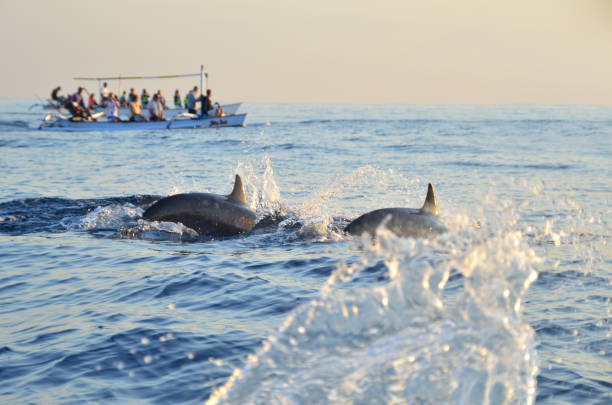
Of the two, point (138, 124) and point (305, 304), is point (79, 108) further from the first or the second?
point (305, 304)

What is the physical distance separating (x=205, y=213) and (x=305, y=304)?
5.71 m

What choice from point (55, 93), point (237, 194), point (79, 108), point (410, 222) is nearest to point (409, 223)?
point (410, 222)

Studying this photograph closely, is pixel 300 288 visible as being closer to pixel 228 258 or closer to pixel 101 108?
pixel 228 258

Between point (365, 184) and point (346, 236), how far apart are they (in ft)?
22.5

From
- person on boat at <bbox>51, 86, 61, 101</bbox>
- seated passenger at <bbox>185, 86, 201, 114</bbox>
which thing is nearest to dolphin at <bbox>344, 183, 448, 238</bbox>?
seated passenger at <bbox>185, 86, 201, 114</bbox>

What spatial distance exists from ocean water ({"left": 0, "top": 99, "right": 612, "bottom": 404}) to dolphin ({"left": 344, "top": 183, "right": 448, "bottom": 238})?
0.76 feet

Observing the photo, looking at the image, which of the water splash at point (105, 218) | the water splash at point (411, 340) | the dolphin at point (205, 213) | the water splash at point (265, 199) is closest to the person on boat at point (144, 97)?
the water splash at point (265, 199)

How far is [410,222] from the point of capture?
7738mm

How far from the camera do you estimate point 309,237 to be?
9.21 m

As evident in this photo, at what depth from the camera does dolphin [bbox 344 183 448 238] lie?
7660 mm

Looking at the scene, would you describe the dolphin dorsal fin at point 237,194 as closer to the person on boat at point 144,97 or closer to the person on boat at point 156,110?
the person on boat at point 156,110

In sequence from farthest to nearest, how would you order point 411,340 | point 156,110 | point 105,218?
point 156,110
point 105,218
point 411,340

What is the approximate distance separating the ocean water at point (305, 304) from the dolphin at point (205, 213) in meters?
0.19

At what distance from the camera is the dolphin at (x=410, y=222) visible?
7660 millimetres
